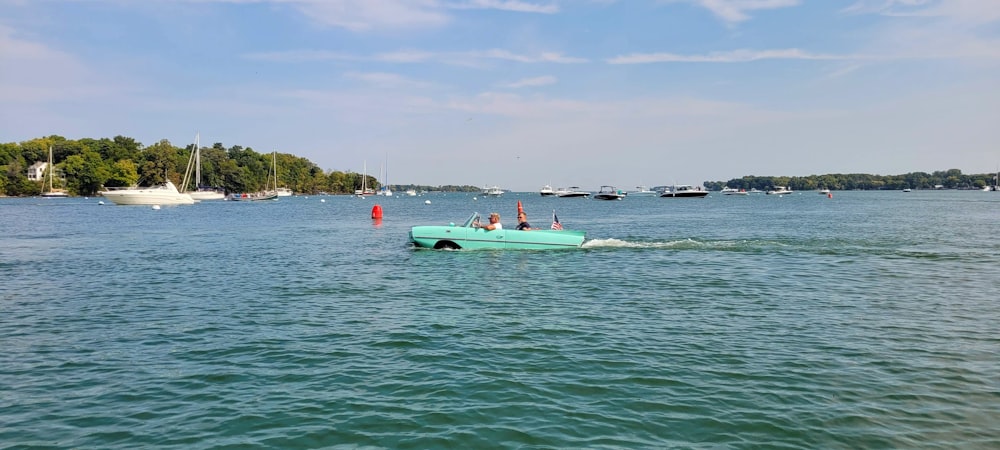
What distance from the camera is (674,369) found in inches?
398

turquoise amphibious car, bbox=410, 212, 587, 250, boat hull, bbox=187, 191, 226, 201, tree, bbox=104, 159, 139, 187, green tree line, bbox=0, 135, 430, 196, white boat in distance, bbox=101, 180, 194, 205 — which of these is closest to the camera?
turquoise amphibious car, bbox=410, 212, 587, 250

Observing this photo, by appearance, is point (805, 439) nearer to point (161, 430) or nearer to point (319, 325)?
point (161, 430)

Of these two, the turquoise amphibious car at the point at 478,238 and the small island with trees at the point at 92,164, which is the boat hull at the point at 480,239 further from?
the small island with trees at the point at 92,164

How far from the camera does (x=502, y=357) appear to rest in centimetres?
1096

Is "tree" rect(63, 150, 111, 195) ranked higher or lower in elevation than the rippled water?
higher

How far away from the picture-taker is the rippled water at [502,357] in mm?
7699

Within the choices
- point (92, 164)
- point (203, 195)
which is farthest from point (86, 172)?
point (203, 195)

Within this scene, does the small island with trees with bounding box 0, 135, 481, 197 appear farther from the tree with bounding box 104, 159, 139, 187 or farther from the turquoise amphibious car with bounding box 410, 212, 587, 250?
the turquoise amphibious car with bounding box 410, 212, 587, 250

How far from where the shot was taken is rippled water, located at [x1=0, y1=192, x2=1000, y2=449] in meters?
7.70

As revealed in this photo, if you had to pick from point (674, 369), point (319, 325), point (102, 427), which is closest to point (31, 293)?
point (319, 325)

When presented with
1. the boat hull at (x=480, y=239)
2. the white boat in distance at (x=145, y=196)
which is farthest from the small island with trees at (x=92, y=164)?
the boat hull at (x=480, y=239)

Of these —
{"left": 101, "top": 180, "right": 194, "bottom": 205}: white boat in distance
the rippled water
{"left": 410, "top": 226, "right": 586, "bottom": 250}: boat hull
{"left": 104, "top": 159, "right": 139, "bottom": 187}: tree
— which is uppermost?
{"left": 104, "top": 159, "right": 139, "bottom": 187}: tree

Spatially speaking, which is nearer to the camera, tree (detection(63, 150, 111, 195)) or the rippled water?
the rippled water

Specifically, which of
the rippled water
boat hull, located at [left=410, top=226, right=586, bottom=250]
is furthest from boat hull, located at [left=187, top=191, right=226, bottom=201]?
the rippled water
